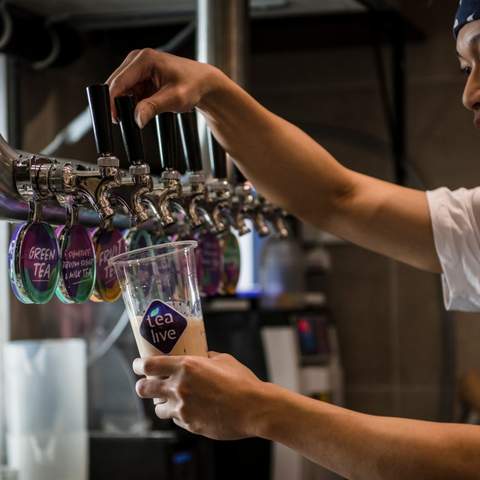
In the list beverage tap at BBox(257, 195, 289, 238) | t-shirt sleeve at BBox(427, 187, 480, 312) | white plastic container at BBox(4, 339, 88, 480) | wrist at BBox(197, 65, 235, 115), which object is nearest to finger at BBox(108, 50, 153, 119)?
wrist at BBox(197, 65, 235, 115)

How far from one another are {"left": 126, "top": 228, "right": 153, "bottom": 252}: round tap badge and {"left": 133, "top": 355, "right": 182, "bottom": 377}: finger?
1.12 ft

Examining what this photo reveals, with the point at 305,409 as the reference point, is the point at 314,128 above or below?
above

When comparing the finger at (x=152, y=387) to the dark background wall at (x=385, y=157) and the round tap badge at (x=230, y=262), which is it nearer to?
the round tap badge at (x=230, y=262)

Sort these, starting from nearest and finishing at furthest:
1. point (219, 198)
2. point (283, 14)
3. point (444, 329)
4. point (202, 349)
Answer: point (202, 349), point (219, 198), point (283, 14), point (444, 329)

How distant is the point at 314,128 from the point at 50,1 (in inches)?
→ 65.8

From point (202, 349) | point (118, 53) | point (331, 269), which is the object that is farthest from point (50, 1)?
point (202, 349)

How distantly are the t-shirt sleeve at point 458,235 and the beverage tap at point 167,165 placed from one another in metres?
0.63

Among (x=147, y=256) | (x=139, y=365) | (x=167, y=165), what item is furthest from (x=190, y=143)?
(x=139, y=365)

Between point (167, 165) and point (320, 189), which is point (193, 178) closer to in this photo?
point (167, 165)

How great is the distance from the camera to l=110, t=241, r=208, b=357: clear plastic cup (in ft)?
4.28

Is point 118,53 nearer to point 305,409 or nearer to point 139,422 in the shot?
point 139,422

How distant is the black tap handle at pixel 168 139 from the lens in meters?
1.51

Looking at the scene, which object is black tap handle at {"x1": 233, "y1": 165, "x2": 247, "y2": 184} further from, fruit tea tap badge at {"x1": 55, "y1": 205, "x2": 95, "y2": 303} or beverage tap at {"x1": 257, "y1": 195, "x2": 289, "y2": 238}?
fruit tea tap badge at {"x1": 55, "y1": 205, "x2": 95, "y2": 303}

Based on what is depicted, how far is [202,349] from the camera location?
1339 millimetres
